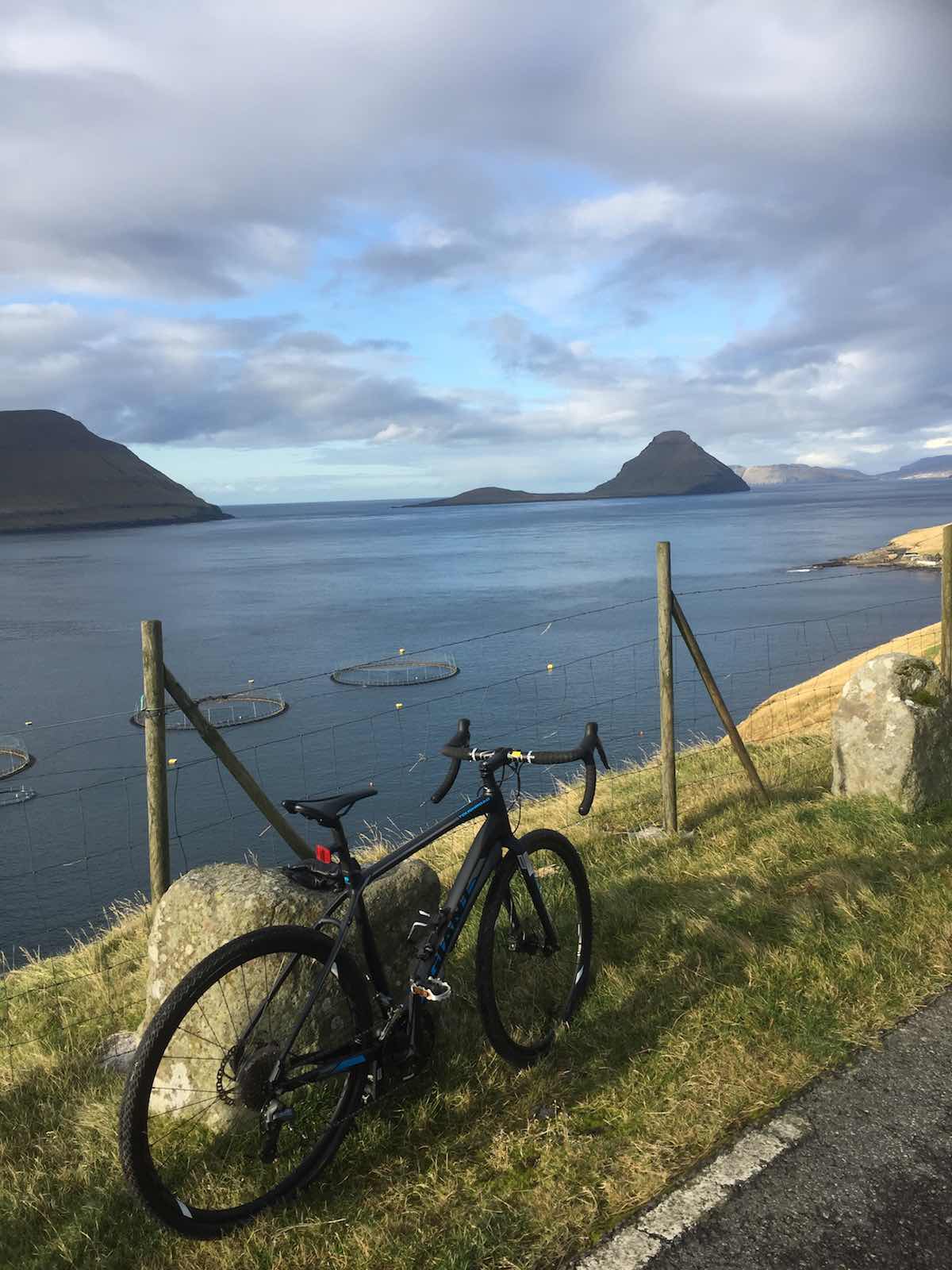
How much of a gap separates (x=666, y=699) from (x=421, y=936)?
13.2 ft

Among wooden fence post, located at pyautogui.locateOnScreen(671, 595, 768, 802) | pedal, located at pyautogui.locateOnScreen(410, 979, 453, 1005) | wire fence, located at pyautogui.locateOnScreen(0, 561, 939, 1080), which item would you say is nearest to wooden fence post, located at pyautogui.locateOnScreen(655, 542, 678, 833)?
wooden fence post, located at pyautogui.locateOnScreen(671, 595, 768, 802)

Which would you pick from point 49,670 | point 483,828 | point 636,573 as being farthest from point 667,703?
point 636,573

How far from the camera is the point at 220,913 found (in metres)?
4.07

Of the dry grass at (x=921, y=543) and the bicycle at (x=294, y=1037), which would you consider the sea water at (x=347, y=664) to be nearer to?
the dry grass at (x=921, y=543)

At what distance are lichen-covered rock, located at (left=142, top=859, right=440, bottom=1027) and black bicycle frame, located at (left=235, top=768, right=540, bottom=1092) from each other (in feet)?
0.67

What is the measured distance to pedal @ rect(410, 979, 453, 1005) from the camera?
3.87m

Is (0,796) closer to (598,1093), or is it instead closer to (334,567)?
(598,1093)

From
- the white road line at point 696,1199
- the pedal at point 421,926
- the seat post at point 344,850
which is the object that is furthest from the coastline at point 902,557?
the seat post at point 344,850

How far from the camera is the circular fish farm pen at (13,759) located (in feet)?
93.9

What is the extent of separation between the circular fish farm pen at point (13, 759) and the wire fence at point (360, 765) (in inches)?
24.2

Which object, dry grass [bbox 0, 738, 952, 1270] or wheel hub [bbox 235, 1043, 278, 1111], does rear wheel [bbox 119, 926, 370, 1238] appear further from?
dry grass [bbox 0, 738, 952, 1270]

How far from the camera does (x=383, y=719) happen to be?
32.7 meters

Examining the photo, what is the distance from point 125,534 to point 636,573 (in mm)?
143259

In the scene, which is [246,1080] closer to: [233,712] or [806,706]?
[806,706]
